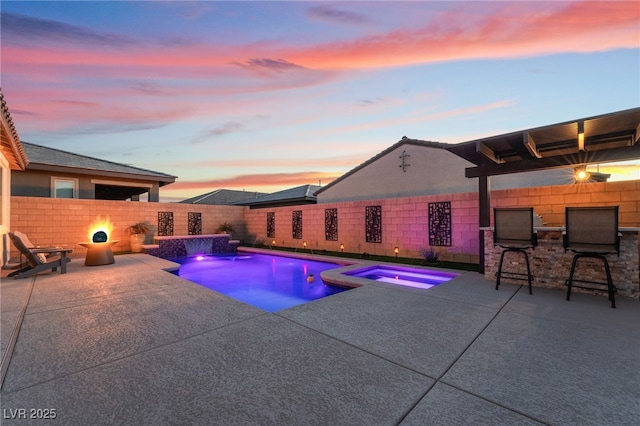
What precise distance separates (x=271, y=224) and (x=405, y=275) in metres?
9.39

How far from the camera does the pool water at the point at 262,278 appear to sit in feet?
21.4

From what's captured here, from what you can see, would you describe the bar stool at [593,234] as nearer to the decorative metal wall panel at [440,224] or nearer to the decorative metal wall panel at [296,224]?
the decorative metal wall panel at [440,224]

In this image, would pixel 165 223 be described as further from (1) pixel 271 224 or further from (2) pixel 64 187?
(1) pixel 271 224

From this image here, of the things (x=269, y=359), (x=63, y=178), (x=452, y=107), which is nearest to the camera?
(x=269, y=359)

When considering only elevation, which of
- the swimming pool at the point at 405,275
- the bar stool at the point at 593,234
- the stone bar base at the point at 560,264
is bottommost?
the swimming pool at the point at 405,275

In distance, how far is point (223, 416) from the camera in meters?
1.69

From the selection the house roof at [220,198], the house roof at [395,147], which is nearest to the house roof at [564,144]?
the house roof at [395,147]

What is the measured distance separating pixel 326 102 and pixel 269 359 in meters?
10.1

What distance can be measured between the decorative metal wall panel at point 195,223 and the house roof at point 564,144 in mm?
13843

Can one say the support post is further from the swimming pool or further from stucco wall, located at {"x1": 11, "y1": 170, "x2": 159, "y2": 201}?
stucco wall, located at {"x1": 11, "y1": 170, "x2": 159, "y2": 201}

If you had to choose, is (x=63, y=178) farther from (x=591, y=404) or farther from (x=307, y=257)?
(x=591, y=404)

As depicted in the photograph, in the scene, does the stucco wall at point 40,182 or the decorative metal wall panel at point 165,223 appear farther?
the decorative metal wall panel at point 165,223

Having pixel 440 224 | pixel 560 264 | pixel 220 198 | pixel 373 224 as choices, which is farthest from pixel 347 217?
Result: pixel 220 198

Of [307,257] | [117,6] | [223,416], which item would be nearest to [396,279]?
[307,257]
